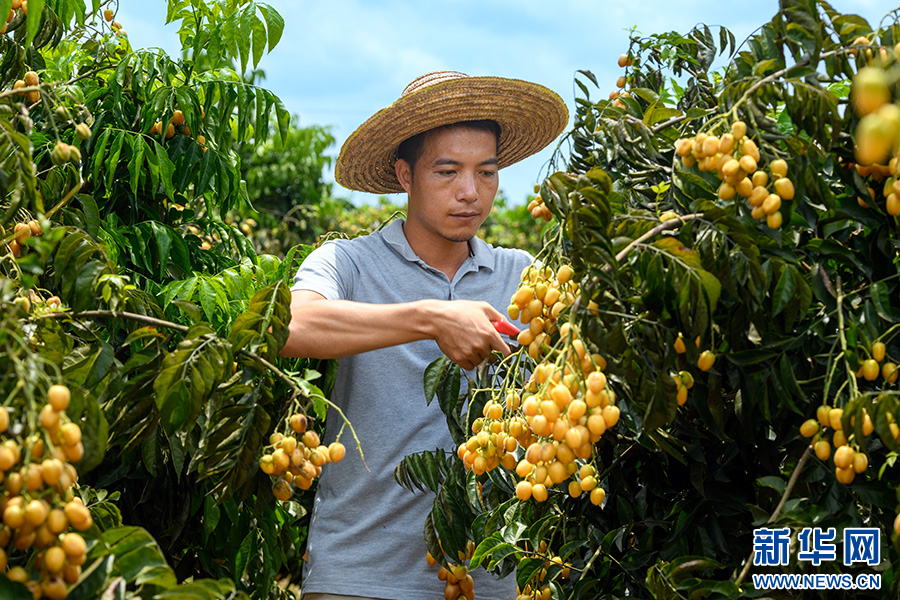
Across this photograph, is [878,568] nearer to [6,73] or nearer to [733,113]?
[733,113]

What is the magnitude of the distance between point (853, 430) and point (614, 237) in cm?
43

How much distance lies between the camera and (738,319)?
1.31 metres

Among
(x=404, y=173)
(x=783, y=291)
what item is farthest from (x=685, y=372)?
(x=404, y=173)

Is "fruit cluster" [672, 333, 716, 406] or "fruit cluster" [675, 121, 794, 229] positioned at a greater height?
"fruit cluster" [675, 121, 794, 229]

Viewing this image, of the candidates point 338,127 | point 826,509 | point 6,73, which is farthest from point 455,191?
point 338,127

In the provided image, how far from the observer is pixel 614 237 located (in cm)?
133

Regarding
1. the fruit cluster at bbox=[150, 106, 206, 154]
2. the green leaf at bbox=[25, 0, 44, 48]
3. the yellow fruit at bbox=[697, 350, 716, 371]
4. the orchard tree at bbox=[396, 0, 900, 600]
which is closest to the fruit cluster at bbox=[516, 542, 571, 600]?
the orchard tree at bbox=[396, 0, 900, 600]

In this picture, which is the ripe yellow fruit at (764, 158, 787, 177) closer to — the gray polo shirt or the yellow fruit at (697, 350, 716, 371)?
the yellow fruit at (697, 350, 716, 371)

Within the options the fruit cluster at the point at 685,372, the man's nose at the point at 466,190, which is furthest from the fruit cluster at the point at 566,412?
the man's nose at the point at 466,190

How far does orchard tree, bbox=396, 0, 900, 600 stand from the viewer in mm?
1198

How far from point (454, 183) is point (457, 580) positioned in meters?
1.06

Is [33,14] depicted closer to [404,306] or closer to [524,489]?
[404,306]

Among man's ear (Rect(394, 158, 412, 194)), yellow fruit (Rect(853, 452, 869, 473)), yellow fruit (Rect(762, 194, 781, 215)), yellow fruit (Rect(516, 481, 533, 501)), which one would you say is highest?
man's ear (Rect(394, 158, 412, 194))

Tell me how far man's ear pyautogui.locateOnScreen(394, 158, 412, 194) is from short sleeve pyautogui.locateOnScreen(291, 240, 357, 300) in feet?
1.14
